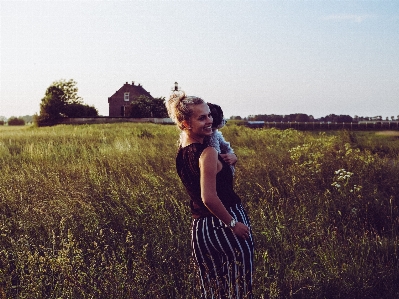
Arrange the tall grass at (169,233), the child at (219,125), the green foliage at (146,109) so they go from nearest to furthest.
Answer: the child at (219,125) → the tall grass at (169,233) → the green foliage at (146,109)

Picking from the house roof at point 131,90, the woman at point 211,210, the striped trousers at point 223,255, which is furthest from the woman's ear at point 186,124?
the house roof at point 131,90

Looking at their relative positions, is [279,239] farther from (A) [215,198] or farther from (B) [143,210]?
(A) [215,198]

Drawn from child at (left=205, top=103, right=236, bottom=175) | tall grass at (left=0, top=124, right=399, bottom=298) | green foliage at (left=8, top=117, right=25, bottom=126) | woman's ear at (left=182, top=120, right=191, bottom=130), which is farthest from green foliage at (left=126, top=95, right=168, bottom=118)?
woman's ear at (left=182, top=120, right=191, bottom=130)

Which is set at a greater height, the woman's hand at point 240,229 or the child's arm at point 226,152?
the child's arm at point 226,152

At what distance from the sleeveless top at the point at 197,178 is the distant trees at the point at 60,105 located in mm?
49421

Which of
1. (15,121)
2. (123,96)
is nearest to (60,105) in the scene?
(123,96)

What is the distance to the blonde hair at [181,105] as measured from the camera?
95.7 inches

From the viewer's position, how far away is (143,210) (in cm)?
514

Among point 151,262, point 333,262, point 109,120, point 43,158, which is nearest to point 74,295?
point 151,262

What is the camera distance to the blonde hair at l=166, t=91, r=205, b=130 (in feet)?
7.97

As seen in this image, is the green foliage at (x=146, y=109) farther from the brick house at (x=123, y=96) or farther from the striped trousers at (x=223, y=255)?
the striped trousers at (x=223, y=255)

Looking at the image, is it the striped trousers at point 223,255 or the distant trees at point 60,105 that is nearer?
the striped trousers at point 223,255

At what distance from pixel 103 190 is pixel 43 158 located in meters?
4.11

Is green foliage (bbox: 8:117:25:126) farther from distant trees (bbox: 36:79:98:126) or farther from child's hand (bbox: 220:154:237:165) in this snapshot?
child's hand (bbox: 220:154:237:165)
